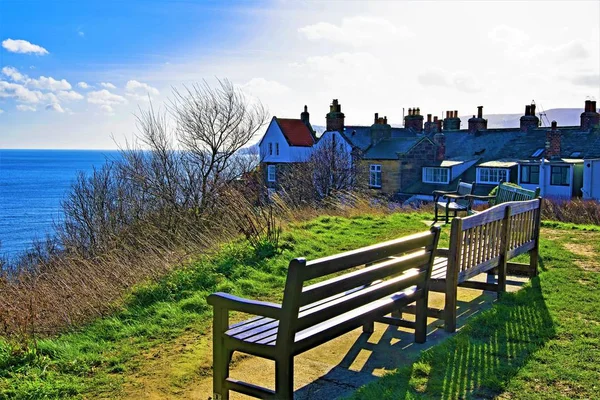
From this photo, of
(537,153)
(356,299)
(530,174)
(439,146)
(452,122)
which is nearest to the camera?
(356,299)

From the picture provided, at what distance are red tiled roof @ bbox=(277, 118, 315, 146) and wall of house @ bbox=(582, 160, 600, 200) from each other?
64.7ft

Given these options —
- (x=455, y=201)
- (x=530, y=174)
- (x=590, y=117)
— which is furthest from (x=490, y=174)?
(x=455, y=201)

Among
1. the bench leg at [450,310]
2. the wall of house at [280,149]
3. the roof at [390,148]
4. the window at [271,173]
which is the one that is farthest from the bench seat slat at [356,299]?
the window at [271,173]

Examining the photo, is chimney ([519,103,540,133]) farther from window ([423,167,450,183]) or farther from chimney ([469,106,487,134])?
window ([423,167,450,183])

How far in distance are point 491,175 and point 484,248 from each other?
3156cm

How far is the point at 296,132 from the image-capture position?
44281 mm

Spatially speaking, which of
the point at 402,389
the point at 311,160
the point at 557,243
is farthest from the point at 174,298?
the point at 311,160

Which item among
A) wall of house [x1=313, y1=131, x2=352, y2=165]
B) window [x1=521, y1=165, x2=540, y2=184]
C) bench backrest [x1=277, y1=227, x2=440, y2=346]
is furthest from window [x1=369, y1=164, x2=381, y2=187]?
bench backrest [x1=277, y1=227, x2=440, y2=346]

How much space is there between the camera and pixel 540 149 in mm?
36719

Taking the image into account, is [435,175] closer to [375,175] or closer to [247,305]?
[375,175]

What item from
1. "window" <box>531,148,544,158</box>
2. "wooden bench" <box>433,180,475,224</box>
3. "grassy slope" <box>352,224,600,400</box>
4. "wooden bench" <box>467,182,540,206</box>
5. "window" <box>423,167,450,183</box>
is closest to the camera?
"grassy slope" <box>352,224,600,400</box>

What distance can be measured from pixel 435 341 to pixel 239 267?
3514 millimetres

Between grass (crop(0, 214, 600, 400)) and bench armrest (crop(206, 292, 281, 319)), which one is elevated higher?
bench armrest (crop(206, 292, 281, 319))

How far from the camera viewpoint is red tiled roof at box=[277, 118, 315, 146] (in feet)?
141
